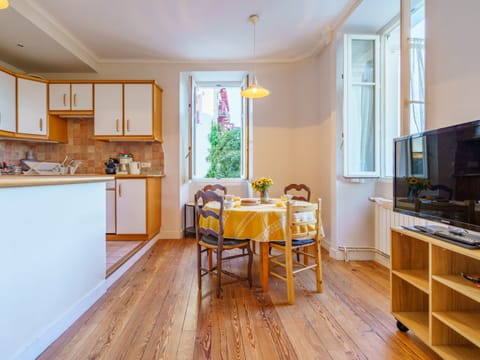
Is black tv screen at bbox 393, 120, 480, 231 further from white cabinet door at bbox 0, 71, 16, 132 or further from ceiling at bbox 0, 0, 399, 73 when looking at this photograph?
white cabinet door at bbox 0, 71, 16, 132

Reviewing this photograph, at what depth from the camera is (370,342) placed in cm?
167

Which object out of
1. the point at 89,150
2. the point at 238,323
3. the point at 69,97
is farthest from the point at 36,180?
the point at 89,150

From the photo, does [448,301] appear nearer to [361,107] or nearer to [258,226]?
[258,226]

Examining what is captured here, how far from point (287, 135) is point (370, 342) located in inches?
119

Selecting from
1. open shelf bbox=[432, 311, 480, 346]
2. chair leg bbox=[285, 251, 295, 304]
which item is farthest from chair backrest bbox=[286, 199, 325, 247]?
open shelf bbox=[432, 311, 480, 346]

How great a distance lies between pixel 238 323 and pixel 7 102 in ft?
12.4

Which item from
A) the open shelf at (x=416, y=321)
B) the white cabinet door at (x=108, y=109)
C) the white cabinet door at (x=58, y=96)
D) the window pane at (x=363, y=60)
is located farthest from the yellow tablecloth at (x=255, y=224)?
the white cabinet door at (x=58, y=96)

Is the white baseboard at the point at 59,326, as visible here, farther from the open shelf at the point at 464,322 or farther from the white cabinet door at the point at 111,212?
the open shelf at the point at 464,322

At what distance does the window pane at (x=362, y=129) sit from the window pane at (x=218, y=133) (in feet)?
6.80

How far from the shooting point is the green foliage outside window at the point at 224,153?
4.75m

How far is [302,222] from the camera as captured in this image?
7.27 ft

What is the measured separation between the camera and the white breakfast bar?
1.34 meters

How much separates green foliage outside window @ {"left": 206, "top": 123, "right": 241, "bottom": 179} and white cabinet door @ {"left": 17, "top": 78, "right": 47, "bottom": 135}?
8.04ft

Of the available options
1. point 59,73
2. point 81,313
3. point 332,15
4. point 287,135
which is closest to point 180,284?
point 81,313
